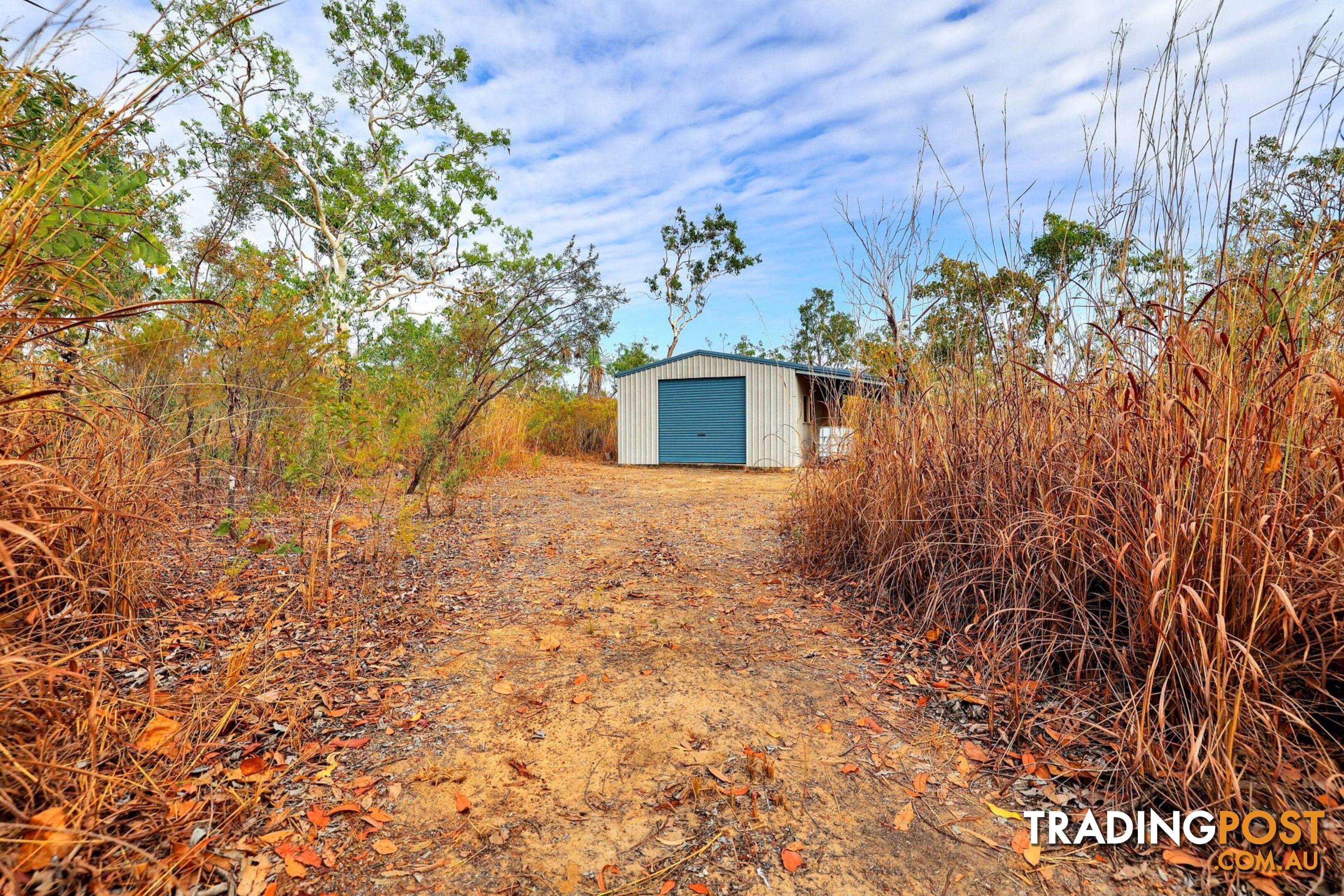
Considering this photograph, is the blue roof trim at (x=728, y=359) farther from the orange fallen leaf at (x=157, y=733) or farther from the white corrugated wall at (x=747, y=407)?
the orange fallen leaf at (x=157, y=733)

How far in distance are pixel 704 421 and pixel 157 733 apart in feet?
41.6

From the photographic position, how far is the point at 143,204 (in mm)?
2730

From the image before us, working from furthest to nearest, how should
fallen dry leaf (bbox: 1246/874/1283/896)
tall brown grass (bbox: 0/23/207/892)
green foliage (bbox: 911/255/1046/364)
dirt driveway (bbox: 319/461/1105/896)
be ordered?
1. green foliage (bbox: 911/255/1046/364)
2. dirt driveway (bbox: 319/461/1105/896)
3. fallen dry leaf (bbox: 1246/874/1283/896)
4. tall brown grass (bbox: 0/23/207/892)

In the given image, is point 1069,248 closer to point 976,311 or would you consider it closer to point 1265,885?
point 976,311

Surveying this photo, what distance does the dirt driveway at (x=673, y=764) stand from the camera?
149 cm

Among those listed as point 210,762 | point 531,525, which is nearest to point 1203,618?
point 210,762

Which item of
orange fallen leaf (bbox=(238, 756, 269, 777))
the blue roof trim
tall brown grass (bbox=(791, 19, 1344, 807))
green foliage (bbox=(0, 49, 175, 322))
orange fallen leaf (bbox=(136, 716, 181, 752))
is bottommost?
orange fallen leaf (bbox=(238, 756, 269, 777))

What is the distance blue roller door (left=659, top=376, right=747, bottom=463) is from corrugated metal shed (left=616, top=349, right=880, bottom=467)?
1.3 inches

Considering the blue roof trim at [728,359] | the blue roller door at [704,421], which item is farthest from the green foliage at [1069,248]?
the blue roller door at [704,421]

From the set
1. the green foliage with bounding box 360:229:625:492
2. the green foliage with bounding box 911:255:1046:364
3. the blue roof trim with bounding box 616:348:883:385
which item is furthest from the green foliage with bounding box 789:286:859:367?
the blue roof trim with bounding box 616:348:883:385

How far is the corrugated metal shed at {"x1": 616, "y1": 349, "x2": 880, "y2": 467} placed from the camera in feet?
43.4

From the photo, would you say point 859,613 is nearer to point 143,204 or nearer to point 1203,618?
point 1203,618

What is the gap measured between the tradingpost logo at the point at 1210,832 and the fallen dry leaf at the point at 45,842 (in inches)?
91.5

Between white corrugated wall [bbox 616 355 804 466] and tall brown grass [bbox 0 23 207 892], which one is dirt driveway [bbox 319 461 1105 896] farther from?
white corrugated wall [bbox 616 355 804 466]
